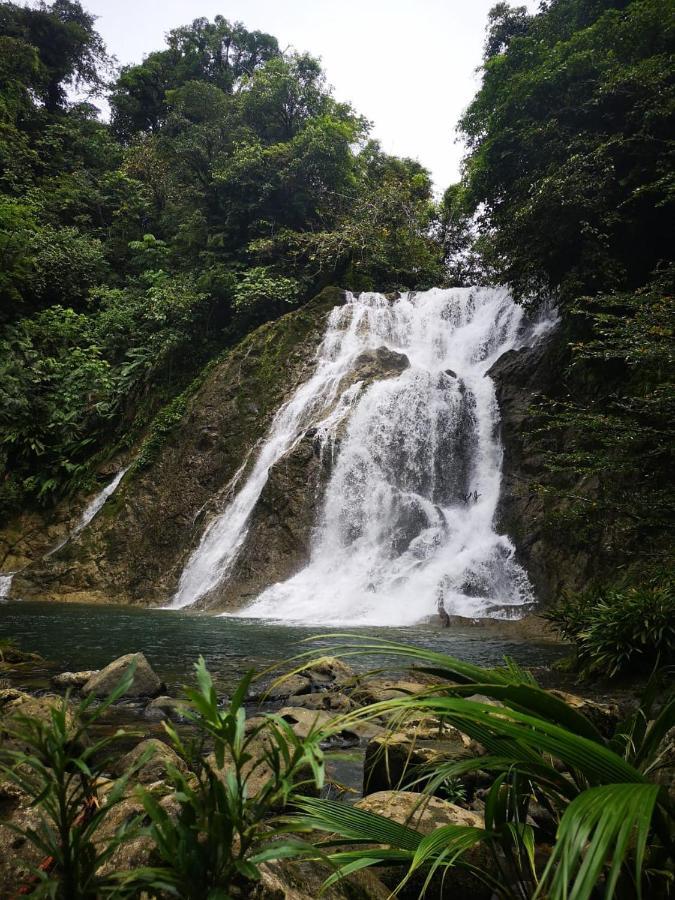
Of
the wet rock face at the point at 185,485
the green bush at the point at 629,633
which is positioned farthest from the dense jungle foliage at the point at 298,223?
the wet rock face at the point at 185,485

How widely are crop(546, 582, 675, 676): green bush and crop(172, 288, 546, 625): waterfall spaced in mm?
4890


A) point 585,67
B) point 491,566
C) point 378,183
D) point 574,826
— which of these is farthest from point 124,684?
point 378,183

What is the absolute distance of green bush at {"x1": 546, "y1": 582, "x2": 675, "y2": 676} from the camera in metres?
5.58

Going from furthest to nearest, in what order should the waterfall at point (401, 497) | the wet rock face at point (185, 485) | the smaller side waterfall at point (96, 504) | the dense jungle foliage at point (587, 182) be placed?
the smaller side waterfall at point (96, 504), the wet rock face at point (185, 485), the waterfall at point (401, 497), the dense jungle foliage at point (587, 182)

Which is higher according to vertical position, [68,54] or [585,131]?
[68,54]

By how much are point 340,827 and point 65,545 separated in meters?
17.5

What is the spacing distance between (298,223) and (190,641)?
21.6 m

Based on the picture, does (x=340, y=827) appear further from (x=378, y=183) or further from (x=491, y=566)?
(x=378, y=183)

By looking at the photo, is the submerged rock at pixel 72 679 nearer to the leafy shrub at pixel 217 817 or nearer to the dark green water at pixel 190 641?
the dark green water at pixel 190 641

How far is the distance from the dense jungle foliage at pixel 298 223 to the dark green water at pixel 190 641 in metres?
2.44

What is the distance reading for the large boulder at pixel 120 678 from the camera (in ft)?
16.5

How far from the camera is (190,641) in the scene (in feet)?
28.6

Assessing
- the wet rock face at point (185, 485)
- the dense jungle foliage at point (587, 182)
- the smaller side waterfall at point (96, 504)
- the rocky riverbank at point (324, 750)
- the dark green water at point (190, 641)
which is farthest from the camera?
the smaller side waterfall at point (96, 504)

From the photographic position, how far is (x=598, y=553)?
35.1 feet
